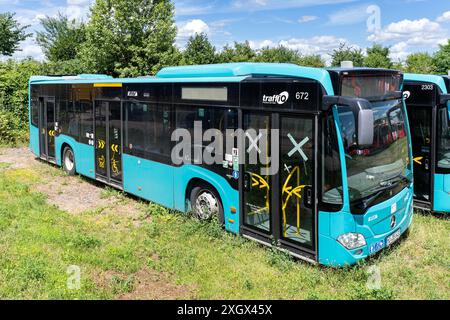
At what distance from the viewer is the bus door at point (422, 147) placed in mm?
9023

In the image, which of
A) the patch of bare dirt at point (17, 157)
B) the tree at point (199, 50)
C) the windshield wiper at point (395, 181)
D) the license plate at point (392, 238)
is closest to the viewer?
the windshield wiper at point (395, 181)

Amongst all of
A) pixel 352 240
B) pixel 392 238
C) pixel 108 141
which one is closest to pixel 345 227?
pixel 352 240

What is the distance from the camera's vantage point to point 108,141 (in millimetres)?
11172

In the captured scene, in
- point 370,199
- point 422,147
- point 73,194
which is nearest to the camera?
point 370,199

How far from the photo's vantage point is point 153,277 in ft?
21.1

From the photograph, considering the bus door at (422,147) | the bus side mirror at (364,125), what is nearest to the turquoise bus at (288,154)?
the bus side mirror at (364,125)

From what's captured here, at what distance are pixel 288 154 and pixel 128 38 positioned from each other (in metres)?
25.0

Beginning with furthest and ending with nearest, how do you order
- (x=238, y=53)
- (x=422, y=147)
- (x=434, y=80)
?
(x=238, y=53) → (x=422, y=147) → (x=434, y=80)

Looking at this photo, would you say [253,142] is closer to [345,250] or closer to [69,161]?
[345,250]

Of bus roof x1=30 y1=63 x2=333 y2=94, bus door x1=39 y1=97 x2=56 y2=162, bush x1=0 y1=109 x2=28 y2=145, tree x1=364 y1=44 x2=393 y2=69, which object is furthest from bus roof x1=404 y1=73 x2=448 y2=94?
tree x1=364 y1=44 x2=393 y2=69

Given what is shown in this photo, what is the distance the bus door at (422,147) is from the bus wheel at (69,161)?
929 cm

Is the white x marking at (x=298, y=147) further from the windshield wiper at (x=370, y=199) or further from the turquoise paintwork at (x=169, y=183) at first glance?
the turquoise paintwork at (x=169, y=183)
